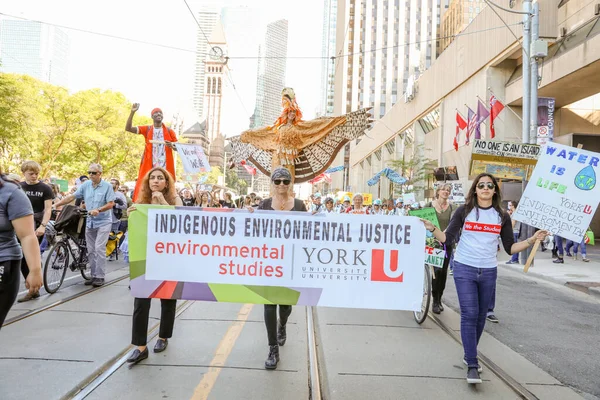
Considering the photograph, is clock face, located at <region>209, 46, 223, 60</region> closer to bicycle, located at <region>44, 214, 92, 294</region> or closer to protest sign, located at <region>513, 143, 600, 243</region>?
bicycle, located at <region>44, 214, 92, 294</region>

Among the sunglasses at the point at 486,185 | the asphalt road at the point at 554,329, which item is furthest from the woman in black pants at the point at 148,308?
the asphalt road at the point at 554,329

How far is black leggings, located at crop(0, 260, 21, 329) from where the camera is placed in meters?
3.17

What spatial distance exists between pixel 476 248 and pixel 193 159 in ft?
15.7

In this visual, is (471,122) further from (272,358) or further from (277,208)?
(272,358)

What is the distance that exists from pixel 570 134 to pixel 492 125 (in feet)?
11.6

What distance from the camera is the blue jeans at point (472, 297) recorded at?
414 centimetres

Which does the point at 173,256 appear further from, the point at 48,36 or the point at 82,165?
the point at 48,36

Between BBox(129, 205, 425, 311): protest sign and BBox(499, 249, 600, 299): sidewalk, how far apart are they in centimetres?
703

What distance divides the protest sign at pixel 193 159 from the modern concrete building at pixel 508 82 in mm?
9989

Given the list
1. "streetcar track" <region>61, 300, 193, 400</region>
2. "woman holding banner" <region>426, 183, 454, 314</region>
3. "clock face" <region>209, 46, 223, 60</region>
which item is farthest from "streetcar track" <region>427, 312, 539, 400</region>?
"clock face" <region>209, 46, 223, 60</region>

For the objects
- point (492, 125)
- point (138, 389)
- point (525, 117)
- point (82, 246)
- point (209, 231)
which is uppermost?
point (492, 125)

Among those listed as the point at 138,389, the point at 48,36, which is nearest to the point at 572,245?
the point at 138,389

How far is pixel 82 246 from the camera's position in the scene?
803 cm

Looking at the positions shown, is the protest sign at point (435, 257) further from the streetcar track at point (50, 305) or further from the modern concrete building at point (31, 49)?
the modern concrete building at point (31, 49)
